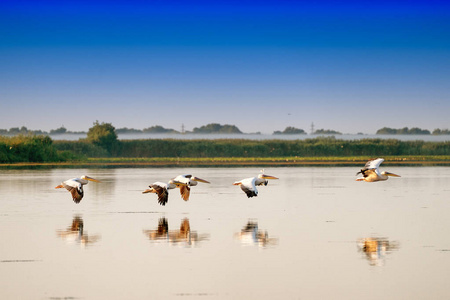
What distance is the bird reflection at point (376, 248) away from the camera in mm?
12419

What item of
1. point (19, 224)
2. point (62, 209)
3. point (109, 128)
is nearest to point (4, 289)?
point (19, 224)

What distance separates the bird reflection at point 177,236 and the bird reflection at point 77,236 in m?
1.21

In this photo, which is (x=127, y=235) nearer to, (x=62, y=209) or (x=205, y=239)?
(x=205, y=239)

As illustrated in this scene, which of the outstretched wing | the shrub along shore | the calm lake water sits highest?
the shrub along shore

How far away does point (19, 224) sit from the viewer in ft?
57.6

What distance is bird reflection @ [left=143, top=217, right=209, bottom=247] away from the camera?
14.6m

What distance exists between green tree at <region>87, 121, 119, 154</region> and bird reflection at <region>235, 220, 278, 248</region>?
53893mm

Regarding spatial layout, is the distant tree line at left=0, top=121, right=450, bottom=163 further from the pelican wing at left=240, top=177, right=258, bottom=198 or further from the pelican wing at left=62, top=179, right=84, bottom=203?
the pelican wing at left=240, top=177, right=258, bottom=198

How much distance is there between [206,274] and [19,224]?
7.77 meters

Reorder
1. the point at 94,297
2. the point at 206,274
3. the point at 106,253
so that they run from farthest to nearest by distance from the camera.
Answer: the point at 106,253, the point at 206,274, the point at 94,297

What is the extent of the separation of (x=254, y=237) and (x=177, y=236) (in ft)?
5.36

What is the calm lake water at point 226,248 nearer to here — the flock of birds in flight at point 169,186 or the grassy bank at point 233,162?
the flock of birds in flight at point 169,186

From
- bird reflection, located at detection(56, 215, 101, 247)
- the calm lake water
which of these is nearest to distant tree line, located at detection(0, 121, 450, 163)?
the calm lake water

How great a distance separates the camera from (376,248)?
1360cm
